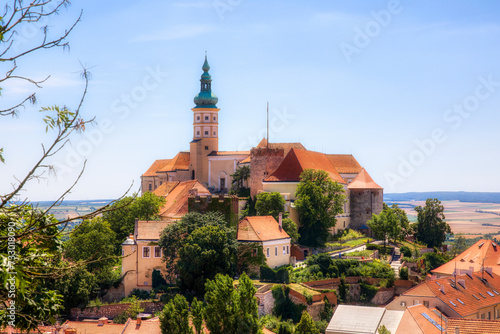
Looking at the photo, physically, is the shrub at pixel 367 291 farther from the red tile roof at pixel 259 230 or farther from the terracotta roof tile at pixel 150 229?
the terracotta roof tile at pixel 150 229

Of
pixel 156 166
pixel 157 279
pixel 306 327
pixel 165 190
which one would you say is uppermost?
pixel 156 166

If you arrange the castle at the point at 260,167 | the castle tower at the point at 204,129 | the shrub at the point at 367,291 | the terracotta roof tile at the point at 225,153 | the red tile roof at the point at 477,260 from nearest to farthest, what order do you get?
the shrub at the point at 367,291
the red tile roof at the point at 477,260
the castle at the point at 260,167
the terracotta roof tile at the point at 225,153
the castle tower at the point at 204,129

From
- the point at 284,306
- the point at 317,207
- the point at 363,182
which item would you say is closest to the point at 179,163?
the point at 363,182

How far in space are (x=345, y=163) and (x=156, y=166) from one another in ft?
83.1

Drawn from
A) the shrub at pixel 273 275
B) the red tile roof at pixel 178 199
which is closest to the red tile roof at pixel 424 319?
the shrub at pixel 273 275

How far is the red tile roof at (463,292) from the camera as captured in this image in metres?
45.2

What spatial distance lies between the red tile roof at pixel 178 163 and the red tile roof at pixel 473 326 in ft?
154

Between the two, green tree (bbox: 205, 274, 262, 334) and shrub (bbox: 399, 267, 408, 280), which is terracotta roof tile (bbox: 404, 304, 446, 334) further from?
shrub (bbox: 399, 267, 408, 280)

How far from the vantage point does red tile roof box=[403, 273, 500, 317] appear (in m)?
45.2

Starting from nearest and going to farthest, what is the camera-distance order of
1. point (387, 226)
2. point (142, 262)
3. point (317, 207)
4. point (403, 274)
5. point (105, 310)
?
point (105, 310) < point (142, 262) < point (403, 274) < point (317, 207) < point (387, 226)

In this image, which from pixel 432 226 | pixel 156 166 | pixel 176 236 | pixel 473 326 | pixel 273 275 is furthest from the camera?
pixel 156 166

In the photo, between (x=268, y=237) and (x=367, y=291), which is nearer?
(x=268, y=237)

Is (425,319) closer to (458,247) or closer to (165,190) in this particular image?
(458,247)

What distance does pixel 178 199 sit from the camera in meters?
59.8
